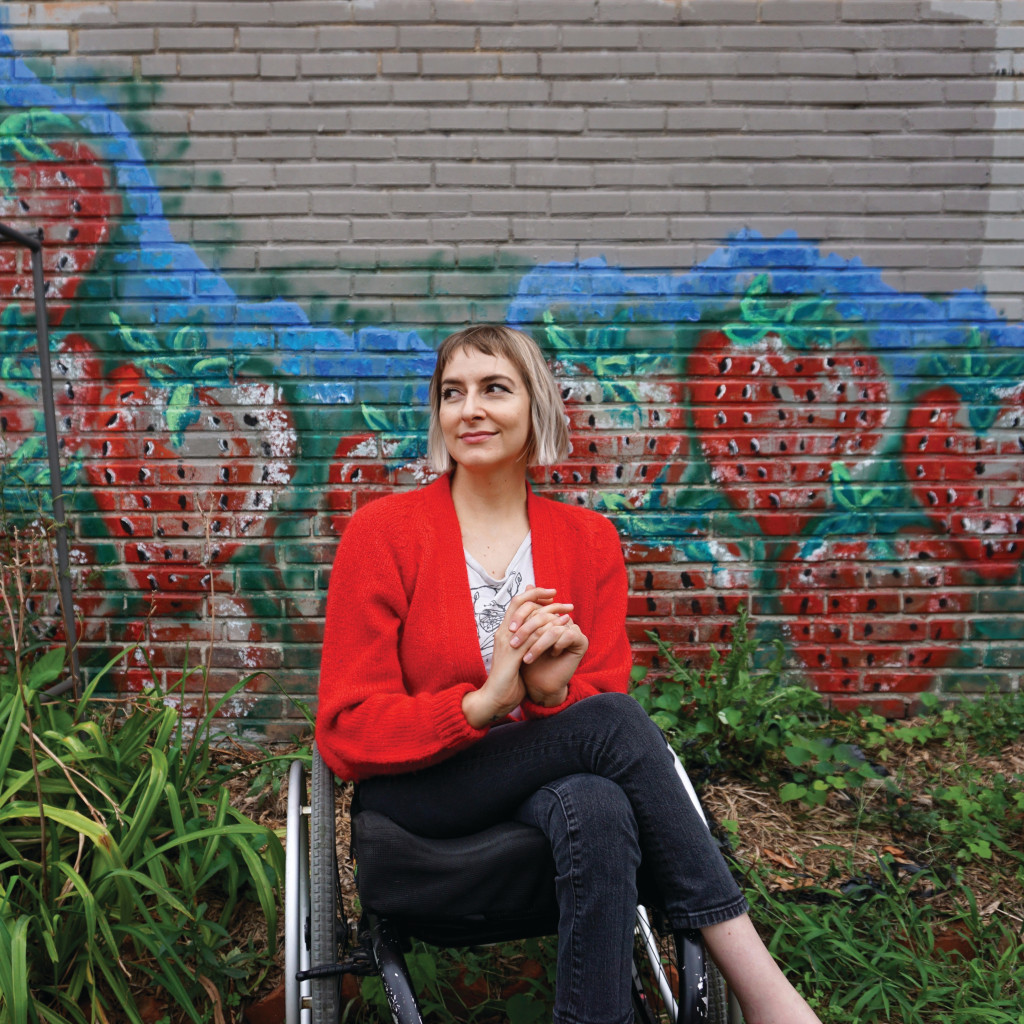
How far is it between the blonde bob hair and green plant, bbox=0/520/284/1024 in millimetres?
1086

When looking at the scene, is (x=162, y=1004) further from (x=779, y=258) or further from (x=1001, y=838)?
(x=779, y=258)

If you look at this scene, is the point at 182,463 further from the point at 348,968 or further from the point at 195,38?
the point at 348,968

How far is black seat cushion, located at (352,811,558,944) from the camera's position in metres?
1.38

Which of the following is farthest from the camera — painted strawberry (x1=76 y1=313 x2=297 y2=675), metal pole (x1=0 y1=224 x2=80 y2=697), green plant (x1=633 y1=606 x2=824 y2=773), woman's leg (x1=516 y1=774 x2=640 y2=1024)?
painted strawberry (x1=76 y1=313 x2=297 y2=675)

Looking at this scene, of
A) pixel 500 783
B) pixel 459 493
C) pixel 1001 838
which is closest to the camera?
pixel 500 783

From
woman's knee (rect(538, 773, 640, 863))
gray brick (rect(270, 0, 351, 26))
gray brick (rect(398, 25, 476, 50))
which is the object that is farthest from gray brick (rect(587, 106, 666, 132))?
woman's knee (rect(538, 773, 640, 863))

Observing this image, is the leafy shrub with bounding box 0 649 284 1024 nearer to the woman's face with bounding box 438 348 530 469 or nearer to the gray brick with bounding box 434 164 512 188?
the woman's face with bounding box 438 348 530 469

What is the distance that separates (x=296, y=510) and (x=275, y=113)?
1389mm

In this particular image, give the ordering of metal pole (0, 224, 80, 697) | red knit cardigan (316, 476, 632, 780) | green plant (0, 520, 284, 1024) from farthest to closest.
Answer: metal pole (0, 224, 80, 697), green plant (0, 520, 284, 1024), red knit cardigan (316, 476, 632, 780)

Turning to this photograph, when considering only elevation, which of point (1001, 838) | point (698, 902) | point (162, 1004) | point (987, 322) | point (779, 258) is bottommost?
point (162, 1004)

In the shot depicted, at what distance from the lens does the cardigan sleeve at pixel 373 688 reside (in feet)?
4.83

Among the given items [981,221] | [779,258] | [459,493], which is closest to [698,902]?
[459,493]

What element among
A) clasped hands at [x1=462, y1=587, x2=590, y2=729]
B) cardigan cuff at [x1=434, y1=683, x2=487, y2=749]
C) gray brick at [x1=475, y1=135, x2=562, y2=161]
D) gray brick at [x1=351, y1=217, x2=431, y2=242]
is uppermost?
gray brick at [x1=475, y1=135, x2=562, y2=161]

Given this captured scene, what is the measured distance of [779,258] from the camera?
2.74 m
